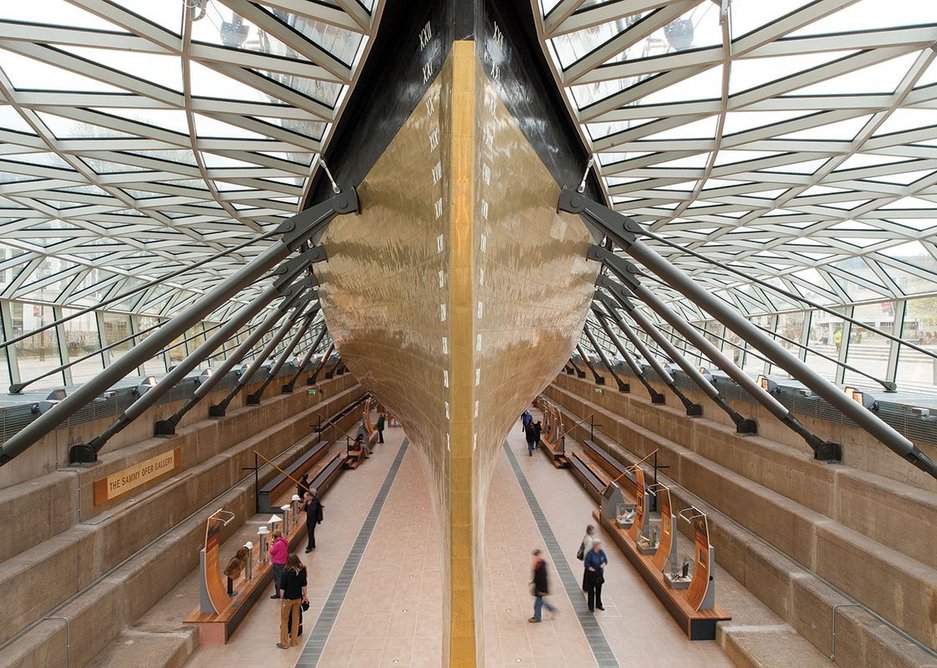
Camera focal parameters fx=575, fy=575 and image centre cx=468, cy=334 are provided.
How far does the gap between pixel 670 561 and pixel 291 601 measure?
7623 millimetres

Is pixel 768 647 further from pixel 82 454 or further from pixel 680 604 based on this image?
pixel 82 454

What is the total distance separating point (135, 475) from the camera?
11617mm

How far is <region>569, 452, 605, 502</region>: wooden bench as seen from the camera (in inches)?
749

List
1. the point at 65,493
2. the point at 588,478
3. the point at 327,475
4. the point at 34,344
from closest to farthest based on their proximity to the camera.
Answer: the point at 65,493
the point at 588,478
the point at 327,475
the point at 34,344

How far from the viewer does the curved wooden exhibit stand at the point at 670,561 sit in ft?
32.5

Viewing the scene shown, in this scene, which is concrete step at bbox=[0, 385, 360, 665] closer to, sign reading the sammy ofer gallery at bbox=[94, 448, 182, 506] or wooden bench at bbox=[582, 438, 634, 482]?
sign reading the sammy ofer gallery at bbox=[94, 448, 182, 506]

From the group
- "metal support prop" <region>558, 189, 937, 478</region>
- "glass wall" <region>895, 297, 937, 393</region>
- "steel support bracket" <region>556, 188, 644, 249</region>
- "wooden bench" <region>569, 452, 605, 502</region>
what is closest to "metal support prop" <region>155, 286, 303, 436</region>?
"steel support bracket" <region>556, 188, 644, 249</region>

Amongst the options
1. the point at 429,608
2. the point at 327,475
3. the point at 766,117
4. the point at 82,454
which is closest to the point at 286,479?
the point at 327,475

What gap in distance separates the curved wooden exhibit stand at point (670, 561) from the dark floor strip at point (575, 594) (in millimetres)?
1500

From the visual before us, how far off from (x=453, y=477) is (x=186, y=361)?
7.42 meters

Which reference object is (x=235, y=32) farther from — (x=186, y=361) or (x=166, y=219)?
(x=166, y=219)

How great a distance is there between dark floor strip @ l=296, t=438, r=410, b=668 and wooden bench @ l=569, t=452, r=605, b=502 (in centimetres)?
695

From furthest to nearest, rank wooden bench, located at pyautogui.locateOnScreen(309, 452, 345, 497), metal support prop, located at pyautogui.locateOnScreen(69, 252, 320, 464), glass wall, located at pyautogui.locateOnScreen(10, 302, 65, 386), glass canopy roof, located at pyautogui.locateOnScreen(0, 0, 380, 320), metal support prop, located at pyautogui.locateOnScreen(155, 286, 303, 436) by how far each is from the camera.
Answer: glass wall, located at pyautogui.locateOnScreen(10, 302, 65, 386) → wooden bench, located at pyautogui.locateOnScreen(309, 452, 345, 497) → metal support prop, located at pyautogui.locateOnScreen(155, 286, 303, 436) → metal support prop, located at pyautogui.locateOnScreen(69, 252, 320, 464) → glass canopy roof, located at pyautogui.locateOnScreen(0, 0, 380, 320)

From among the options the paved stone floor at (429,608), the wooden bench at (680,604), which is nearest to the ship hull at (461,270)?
the paved stone floor at (429,608)
